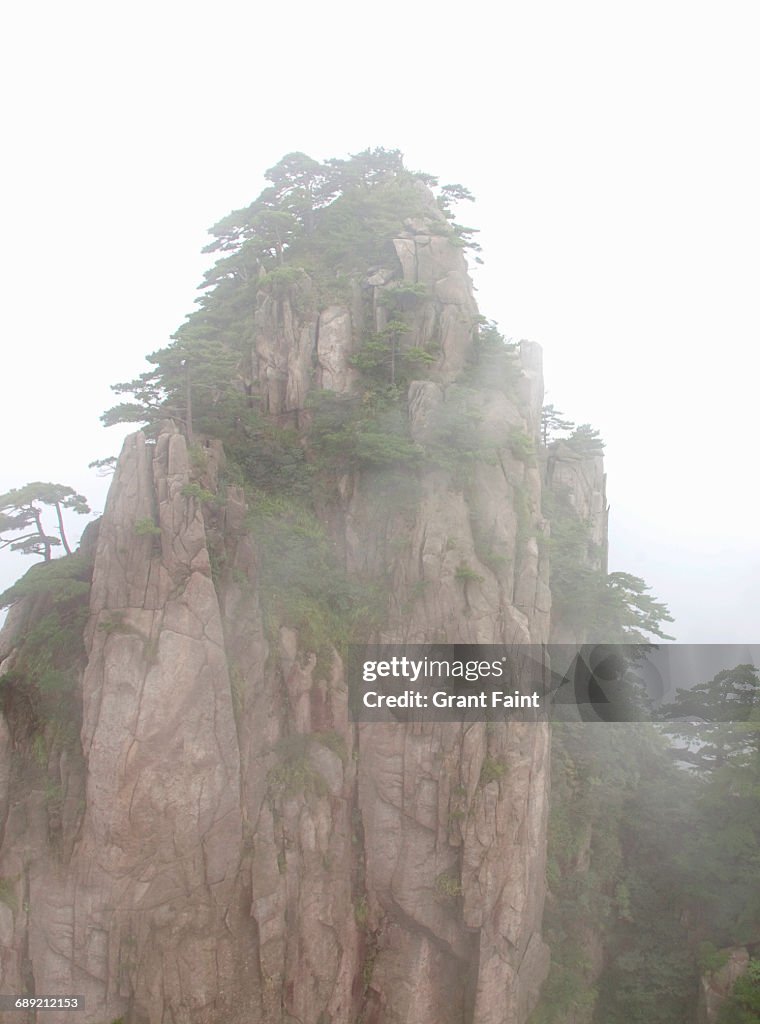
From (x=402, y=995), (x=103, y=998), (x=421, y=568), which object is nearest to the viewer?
(x=103, y=998)

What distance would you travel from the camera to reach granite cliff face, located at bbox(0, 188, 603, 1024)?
65.3ft

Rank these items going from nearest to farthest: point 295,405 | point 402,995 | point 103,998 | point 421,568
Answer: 1. point 103,998
2. point 402,995
3. point 421,568
4. point 295,405

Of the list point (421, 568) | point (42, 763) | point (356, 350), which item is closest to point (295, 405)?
point (356, 350)

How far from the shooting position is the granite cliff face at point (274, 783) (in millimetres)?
19906

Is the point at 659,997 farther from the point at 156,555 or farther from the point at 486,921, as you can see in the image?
the point at 156,555

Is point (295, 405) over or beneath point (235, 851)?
over

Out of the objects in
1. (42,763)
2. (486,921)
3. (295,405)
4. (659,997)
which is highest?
(295,405)

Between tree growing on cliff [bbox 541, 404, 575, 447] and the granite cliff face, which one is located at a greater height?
tree growing on cliff [bbox 541, 404, 575, 447]

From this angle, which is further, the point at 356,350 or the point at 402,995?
the point at 356,350

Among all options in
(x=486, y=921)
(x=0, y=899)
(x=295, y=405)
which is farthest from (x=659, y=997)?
(x=295, y=405)

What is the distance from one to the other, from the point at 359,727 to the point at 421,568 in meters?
5.59

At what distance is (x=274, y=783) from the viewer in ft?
71.8

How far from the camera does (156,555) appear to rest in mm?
21062

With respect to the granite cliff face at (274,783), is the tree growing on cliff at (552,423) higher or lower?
higher
